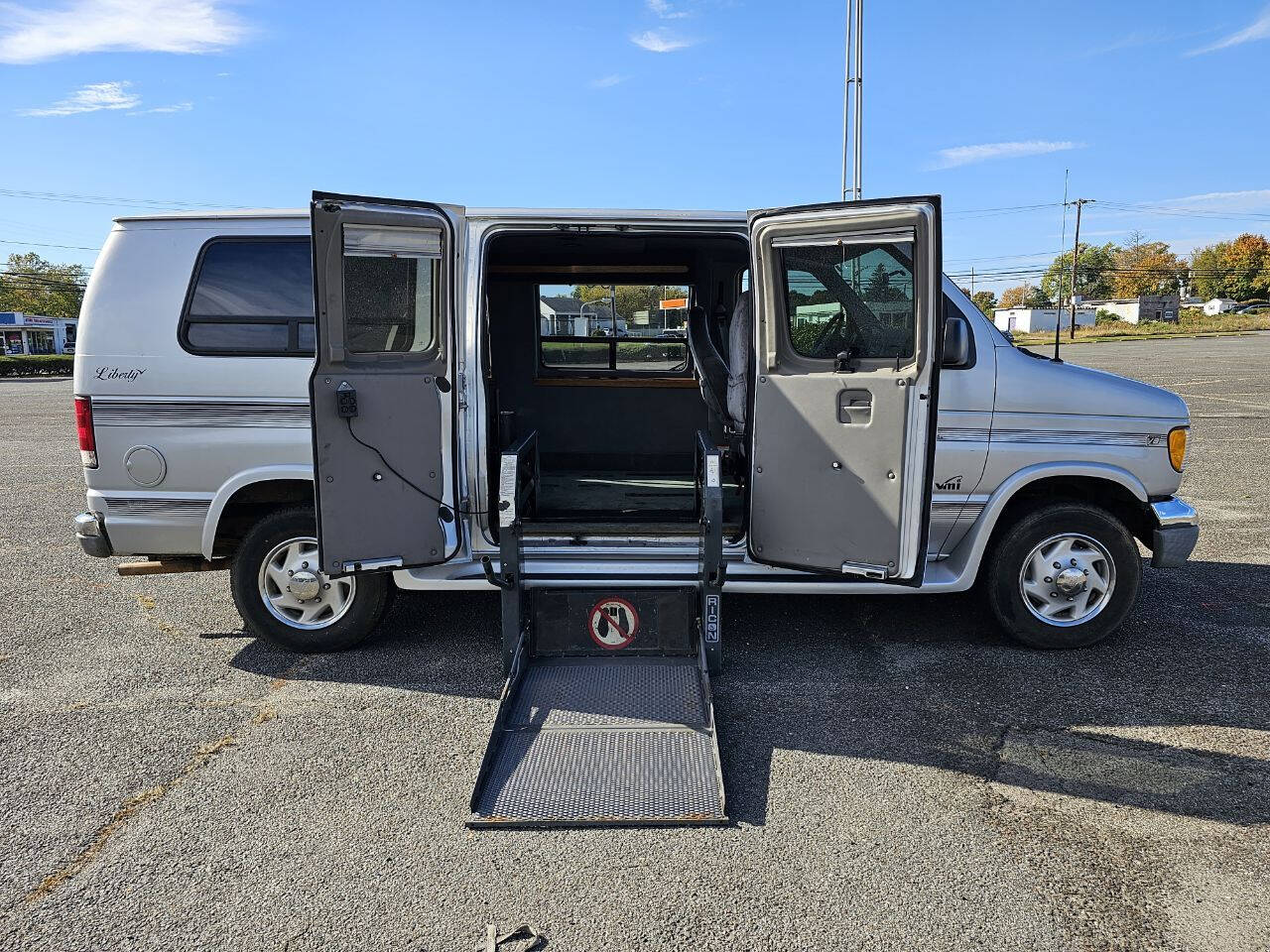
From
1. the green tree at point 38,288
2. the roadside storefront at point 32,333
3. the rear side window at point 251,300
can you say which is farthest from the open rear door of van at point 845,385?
the green tree at point 38,288

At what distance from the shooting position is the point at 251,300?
14.3 feet

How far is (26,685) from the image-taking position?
4.22m

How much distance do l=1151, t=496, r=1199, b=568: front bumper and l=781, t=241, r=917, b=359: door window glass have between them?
183 centimetres

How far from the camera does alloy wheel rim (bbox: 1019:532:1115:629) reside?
4.49 metres

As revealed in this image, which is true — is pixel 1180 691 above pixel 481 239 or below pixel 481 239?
below

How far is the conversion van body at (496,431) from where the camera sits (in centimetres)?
395

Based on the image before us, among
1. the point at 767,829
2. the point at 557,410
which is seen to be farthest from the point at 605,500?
the point at 767,829

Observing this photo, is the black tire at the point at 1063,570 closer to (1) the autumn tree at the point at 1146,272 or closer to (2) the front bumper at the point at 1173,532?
(2) the front bumper at the point at 1173,532

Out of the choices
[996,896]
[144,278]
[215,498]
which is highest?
[144,278]

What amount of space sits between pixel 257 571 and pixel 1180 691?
4.72m

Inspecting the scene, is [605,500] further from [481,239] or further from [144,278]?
[144,278]

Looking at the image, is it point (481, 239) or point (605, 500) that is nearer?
point (481, 239)

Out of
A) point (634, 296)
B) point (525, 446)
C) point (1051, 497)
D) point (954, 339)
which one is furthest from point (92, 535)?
point (1051, 497)

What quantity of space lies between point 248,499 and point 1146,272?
11874 centimetres
